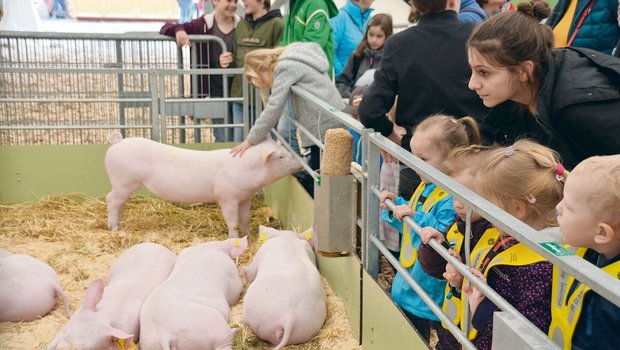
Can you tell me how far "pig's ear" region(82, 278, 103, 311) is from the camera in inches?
129

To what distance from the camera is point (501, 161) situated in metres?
2.14

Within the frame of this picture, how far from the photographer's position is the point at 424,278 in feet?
9.27

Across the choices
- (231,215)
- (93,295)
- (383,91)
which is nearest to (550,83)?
(383,91)

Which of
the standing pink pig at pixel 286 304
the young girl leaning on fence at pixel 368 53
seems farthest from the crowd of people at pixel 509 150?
the young girl leaning on fence at pixel 368 53

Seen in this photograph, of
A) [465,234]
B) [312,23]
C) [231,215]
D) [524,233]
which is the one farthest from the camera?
[312,23]

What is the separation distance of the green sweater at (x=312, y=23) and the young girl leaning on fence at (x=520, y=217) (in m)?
3.71

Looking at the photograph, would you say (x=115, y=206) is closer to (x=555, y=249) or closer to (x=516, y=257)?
(x=516, y=257)

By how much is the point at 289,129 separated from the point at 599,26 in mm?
2186

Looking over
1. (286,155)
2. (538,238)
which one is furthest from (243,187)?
(538,238)

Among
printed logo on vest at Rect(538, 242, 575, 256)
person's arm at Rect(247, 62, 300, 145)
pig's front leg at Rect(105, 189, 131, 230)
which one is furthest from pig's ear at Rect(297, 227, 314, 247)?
printed logo on vest at Rect(538, 242, 575, 256)

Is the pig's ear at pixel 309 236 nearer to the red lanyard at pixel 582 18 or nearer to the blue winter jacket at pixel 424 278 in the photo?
the blue winter jacket at pixel 424 278

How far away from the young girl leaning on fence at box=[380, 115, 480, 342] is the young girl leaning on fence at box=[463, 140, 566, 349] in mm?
576

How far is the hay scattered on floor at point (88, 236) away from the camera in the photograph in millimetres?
3738

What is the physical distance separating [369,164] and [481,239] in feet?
3.09
